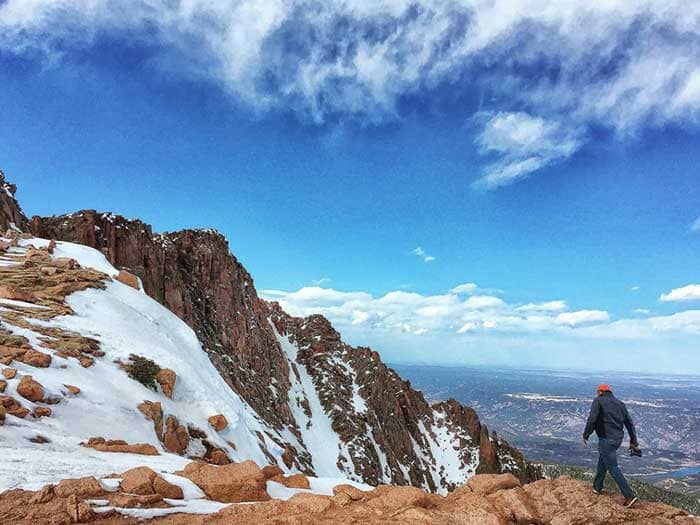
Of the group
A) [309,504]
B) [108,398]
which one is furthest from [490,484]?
[108,398]

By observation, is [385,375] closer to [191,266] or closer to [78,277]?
[191,266]

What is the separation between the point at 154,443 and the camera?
15.5 meters

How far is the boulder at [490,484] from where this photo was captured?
39.9 feet

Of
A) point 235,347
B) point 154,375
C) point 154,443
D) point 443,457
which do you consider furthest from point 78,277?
point 443,457

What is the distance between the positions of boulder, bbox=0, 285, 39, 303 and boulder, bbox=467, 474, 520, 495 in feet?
76.2

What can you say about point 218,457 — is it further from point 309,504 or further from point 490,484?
point 490,484

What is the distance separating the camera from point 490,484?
12.3m

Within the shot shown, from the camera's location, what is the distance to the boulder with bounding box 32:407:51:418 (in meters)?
13.0

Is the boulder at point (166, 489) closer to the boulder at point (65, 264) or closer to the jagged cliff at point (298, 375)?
the boulder at point (65, 264)

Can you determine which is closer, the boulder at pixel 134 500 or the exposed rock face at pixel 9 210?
the boulder at pixel 134 500

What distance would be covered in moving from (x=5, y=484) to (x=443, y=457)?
12114 centimetres

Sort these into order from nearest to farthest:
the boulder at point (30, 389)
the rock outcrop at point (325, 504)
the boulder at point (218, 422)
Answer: the rock outcrop at point (325, 504), the boulder at point (30, 389), the boulder at point (218, 422)

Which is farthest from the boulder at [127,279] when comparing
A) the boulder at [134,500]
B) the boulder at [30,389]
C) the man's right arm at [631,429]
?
the man's right arm at [631,429]

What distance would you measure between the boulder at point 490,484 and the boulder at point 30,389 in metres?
14.6
